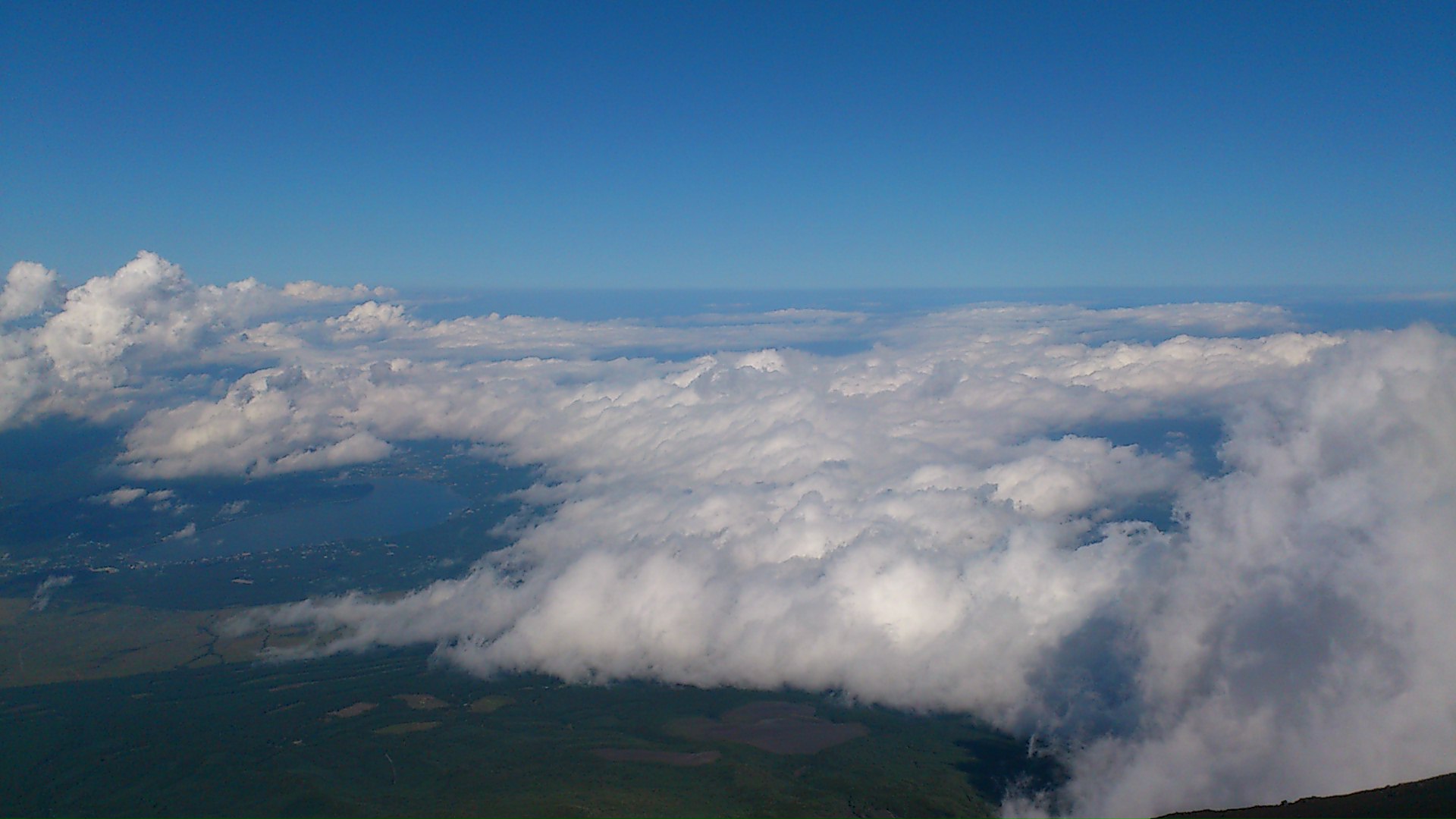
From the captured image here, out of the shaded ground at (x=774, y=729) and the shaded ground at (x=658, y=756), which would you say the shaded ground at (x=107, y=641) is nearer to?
the shaded ground at (x=658, y=756)

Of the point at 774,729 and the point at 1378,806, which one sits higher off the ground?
the point at 1378,806

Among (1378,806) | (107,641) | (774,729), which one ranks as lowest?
(774,729)


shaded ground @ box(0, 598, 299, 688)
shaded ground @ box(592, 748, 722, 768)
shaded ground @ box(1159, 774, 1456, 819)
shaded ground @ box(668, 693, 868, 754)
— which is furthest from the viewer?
shaded ground @ box(0, 598, 299, 688)

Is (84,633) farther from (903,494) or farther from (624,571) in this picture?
(903,494)

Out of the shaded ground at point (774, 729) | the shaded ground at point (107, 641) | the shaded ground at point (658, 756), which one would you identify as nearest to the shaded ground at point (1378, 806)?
the shaded ground at point (774, 729)

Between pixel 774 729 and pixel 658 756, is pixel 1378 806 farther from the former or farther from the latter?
pixel 658 756

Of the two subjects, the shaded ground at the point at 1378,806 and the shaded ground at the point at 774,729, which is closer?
the shaded ground at the point at 1378,806

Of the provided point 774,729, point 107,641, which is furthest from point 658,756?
point 107,641

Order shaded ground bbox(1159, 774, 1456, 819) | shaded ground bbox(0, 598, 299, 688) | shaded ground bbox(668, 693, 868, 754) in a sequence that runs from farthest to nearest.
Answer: shaded ground bbox(0, 598, 299, 688)
shaded ground bbox(668, 693, 868, 754)
shaded ground bbox(1159, 774, 1456, 819)

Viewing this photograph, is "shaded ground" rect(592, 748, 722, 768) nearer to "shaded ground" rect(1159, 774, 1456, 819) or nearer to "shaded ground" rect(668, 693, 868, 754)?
"shaded ground" rect(668, 693, 868, 754)

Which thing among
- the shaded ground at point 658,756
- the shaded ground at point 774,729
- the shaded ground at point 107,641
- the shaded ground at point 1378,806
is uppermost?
the shaded ground at point 1378,806

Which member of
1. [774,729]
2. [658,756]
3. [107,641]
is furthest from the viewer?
[107,641]

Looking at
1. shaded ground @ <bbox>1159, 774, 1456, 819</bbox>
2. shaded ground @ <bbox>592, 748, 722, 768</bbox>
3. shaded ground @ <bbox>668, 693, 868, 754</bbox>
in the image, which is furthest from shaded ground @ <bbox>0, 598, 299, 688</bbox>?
shaded ground @ <bbox>1159, 774, 1456, 819</bbox>
